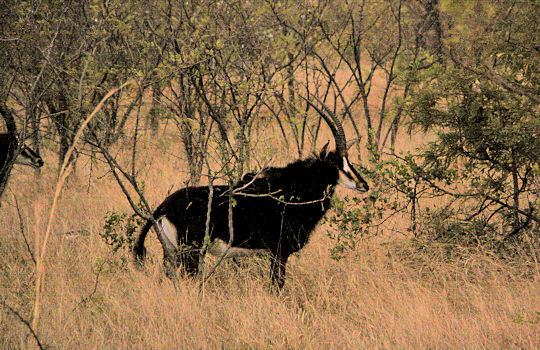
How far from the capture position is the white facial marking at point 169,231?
14.6 feet

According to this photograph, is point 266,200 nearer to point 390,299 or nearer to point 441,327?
point 390,299

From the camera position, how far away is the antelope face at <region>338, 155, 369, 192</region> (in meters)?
4.93

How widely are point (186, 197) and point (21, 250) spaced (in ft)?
7.14

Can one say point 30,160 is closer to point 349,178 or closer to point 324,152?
point 324,152

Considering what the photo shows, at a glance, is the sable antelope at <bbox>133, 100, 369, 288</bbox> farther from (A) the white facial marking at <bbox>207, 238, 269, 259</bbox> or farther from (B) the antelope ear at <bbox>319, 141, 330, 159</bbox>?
(B) the antelope ear at <bbox>319, 141, 330, 159</bbox>

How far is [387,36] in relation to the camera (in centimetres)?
961

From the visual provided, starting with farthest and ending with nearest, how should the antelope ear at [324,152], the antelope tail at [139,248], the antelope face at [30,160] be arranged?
the antelope face at [30,160] → the antelope ear at [324,152] → the antelope tail at [139,248]

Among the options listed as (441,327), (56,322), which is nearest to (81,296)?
(56,322)

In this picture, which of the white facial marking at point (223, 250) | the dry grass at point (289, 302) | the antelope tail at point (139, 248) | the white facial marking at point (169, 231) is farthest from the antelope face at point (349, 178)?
the antelope tail at point (139, 248)

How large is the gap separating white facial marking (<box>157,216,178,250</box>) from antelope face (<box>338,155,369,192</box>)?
1.65 metres

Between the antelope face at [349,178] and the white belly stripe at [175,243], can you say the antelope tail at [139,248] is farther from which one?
the antelope face at [349,178]

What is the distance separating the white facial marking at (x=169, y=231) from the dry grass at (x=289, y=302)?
33 centimetres

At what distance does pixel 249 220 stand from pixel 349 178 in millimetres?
1095

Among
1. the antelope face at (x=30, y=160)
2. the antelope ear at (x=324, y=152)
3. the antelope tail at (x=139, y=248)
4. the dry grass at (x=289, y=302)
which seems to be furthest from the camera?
the antelope face at (x=30, y=160)
